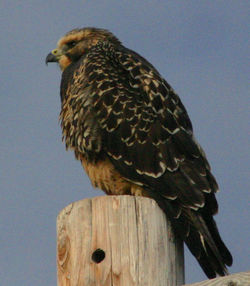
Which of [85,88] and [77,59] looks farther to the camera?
[77,59]

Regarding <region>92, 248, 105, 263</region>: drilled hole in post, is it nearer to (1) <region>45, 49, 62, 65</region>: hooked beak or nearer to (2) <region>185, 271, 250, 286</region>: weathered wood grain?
(2) <region>185, 271, 250, 286</region>: weathered wood grain

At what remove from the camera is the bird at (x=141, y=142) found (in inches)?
197

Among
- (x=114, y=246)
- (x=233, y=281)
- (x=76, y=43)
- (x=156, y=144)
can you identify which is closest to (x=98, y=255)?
(x=114, y=246)

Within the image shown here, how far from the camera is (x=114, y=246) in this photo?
3771 mm

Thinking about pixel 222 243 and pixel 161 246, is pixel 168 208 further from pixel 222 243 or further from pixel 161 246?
pixel 161 246

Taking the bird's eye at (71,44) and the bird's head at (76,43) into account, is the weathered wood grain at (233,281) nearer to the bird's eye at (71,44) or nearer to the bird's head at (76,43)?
the bird's head at (76,43)

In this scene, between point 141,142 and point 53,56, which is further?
point 53,56

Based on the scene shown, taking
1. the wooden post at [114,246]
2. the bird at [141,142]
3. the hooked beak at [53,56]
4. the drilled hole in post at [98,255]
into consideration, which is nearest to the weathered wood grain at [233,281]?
the wooden post at [114,246]

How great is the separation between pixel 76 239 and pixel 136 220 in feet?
1.25

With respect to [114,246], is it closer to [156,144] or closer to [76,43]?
[156,144]

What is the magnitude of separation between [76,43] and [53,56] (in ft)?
1.03

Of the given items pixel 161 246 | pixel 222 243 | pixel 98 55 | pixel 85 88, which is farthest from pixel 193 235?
pixel 98 55

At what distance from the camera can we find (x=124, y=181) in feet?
18.7

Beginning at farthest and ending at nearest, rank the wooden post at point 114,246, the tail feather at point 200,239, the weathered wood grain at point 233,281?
the tail feather at point 200,239 → the wooden post at point 114,246 → the weathered wood grain at point 233,281
